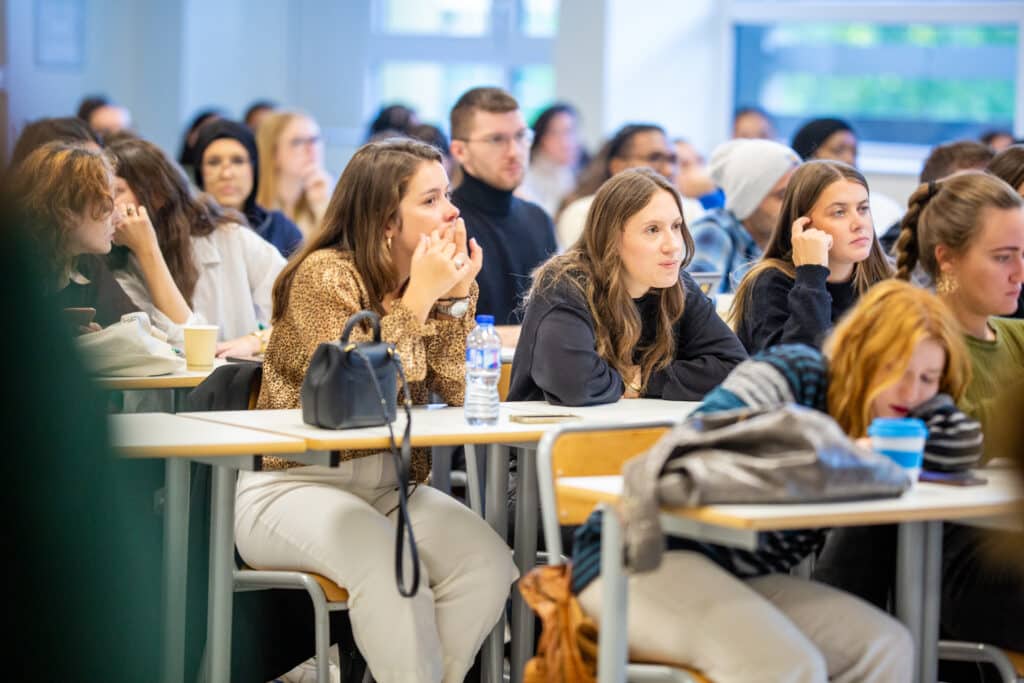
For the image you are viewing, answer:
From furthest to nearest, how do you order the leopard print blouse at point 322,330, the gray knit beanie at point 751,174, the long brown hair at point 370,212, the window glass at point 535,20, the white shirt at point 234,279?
the window glass at point 535,20 < the gray knit beanie at point 751,174 < the white shirt at point 234,279 < the long brown hair at point 370,212 < the leopard print blouse at point 322,330

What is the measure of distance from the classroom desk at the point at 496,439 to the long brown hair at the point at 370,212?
0.32m

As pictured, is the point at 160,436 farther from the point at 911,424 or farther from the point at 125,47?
the point at 125,47

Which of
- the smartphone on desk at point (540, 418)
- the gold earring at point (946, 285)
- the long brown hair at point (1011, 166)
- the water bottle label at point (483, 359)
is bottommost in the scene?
the smartphone on desk at point (540, 418)

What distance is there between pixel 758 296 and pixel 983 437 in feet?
4.18

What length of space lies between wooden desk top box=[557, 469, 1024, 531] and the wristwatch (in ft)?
3.24

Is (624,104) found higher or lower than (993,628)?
higher

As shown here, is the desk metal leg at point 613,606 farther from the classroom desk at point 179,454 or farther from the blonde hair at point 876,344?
the classroom desk at point 179,454

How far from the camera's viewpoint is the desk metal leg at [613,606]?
7.11 feet

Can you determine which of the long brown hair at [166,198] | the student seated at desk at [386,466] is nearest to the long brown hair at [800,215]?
the student seated at desk at [386,466]

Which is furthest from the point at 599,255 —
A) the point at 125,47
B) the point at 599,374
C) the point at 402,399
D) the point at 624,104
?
the point at 125,47

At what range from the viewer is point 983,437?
2561 millimetres

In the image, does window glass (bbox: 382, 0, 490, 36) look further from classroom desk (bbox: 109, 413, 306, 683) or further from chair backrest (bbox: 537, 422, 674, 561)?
chair backrest (bbox: 537, 422, 674, 561)

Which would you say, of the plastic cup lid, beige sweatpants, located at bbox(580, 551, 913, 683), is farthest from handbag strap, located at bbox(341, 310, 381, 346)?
the plastic cup lid

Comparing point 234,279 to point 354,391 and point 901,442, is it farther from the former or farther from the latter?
point 901,442
